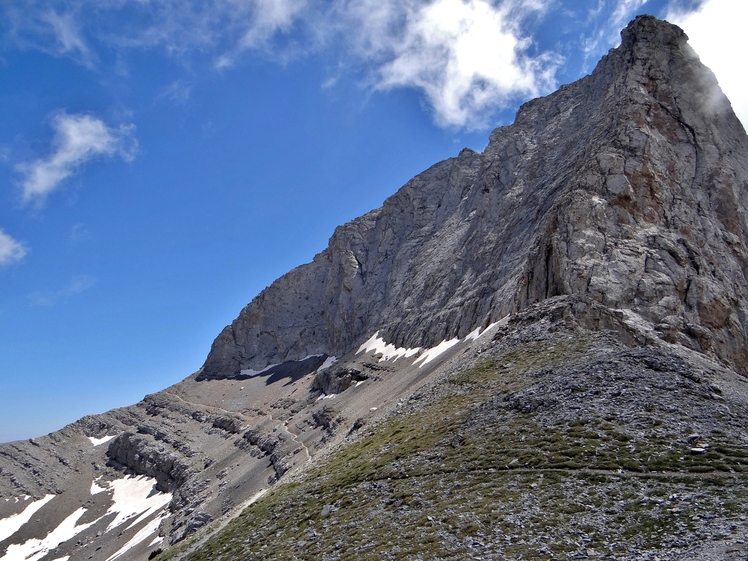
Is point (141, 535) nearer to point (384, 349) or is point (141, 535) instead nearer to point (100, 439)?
point (384, 349)

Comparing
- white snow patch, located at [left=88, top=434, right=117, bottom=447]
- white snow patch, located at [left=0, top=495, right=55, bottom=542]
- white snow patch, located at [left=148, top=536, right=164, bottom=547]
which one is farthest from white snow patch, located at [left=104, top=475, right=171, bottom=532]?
white snow patch, located at [left=88, top=434, right=117, bottom=447]

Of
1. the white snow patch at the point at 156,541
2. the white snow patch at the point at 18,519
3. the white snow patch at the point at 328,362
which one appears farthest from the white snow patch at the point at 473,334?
the white snow patch at the point at 18,519

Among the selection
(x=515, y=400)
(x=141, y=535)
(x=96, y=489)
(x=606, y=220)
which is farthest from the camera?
(x=96, y=489)

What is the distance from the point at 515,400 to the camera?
26.9 metres

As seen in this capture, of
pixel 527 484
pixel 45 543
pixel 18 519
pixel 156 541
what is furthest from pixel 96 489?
pixel 527 484

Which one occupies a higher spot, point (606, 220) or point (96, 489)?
point (606, 220)

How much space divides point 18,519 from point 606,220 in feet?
366

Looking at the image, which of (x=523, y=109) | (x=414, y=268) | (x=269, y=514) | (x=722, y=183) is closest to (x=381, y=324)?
(x=414, y=268)

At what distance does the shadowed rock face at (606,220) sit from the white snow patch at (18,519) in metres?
68.4

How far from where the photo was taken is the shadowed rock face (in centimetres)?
4144

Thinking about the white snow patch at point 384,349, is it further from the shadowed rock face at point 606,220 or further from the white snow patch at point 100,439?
the white snow patch at point 100,439

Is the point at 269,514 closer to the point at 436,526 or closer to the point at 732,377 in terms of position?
the point at 436,526

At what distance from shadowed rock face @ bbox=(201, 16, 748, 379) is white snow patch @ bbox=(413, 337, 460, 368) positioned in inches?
69.1

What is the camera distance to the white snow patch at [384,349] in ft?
261
